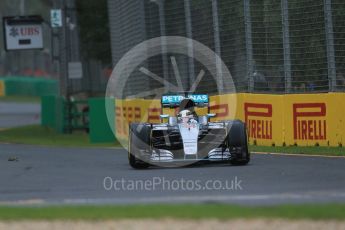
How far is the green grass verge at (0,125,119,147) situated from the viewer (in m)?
25.3

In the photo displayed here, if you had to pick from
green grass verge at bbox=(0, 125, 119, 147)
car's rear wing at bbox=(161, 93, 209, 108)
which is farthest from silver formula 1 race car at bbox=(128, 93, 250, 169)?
green grass verge at bbox=(0, 125, 119, 147)

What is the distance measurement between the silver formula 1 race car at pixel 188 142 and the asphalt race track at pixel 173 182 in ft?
0.63

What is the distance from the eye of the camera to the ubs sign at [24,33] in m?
32.8

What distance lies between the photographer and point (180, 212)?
9.29m

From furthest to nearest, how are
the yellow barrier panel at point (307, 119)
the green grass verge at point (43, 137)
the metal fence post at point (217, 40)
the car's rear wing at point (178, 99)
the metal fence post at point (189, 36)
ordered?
the green grass verge at point (43, 137) < the metal fence post at point (189, 36) < the metal fence post at point (217, 40) < the yellow barrier panel at point (307, 119) < the car's rear wing at point (178, 99)

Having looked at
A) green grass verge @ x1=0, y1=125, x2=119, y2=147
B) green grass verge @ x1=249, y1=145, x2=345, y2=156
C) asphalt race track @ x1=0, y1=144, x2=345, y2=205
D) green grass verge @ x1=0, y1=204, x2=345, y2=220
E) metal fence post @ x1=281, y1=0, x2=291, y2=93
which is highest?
metal fence post @ x1=281, y1=0, x2=291, y2=93

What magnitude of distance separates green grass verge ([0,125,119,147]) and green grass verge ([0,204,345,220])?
14.0 m

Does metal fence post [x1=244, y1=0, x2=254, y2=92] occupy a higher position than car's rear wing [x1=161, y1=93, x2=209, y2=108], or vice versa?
metal fence post [x1=244, y1=0, x2=254, y2=92]

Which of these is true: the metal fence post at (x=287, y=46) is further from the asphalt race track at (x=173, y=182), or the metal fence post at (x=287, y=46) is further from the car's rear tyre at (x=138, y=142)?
the car's rear tyre at (x=138, y=142)

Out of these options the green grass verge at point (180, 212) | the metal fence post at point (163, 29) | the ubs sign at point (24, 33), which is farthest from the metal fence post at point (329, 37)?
the ubs sign at point (24, 33)

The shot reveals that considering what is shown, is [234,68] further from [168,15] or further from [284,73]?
[168,15]

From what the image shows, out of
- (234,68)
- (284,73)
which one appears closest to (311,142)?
(284,73)

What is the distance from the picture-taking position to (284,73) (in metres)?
19.3

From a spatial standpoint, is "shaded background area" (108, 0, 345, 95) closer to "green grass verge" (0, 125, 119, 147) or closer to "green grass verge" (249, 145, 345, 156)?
"green grass verge" (249, 145, 345, 156)
